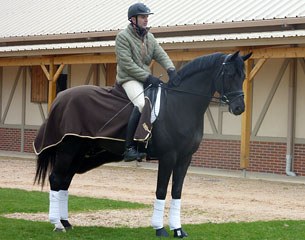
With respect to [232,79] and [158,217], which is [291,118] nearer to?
[232,79]

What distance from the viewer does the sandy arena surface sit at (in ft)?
36.4

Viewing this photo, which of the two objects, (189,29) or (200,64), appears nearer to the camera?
(200,64)

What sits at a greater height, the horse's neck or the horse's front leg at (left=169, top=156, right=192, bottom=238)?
the horse's neck

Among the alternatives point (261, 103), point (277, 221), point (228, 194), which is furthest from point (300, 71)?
point (277, 221)

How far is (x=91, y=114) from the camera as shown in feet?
31.4

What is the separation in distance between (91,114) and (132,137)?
0.60m

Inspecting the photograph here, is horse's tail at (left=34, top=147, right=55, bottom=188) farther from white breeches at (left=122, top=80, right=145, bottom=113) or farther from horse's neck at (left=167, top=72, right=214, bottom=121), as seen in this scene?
horse's neck at (left=167, top=72, right=214, bottom=121)

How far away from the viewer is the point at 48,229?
9.63 meters

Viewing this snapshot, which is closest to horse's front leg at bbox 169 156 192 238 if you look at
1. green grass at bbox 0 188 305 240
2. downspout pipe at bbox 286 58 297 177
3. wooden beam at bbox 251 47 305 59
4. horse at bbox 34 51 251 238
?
horse at bbox 34 51 251 238

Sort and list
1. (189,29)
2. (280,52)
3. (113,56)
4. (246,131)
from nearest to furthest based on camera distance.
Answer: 1. (280,52)
2. (246,131)
3. (189,29)
4. (113,56)

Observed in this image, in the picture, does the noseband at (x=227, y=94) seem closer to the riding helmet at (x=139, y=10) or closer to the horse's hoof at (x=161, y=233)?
the riding helmet at (x=139, y=10)

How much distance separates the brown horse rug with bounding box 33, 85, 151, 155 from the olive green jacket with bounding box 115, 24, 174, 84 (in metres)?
0.25

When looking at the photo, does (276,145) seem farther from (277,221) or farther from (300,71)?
(277,221)

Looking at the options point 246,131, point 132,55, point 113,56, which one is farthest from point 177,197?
point 113,56
